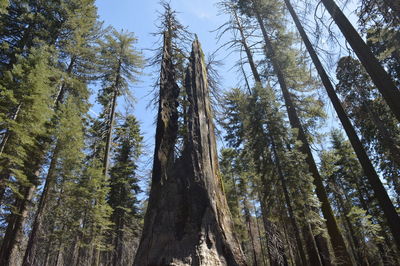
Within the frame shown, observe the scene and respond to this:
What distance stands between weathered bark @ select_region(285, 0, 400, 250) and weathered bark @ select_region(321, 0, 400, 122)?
21 centimetres

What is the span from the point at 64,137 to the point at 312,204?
1294 cm

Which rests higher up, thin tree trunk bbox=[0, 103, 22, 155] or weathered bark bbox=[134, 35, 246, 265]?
thin tree trunk bbox=[0, 103, 22, 155]

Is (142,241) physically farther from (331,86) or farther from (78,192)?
(78,192)

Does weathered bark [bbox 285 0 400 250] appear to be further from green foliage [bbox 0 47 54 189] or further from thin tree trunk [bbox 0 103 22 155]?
thin tree trunk [bbox 0 103 22 155]

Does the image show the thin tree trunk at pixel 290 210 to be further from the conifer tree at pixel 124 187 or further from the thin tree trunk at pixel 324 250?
the conifer tree at pixel 124 187

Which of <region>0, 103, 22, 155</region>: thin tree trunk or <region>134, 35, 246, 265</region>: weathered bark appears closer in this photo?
<region>134, 35, 246, 265</region>: weathered bark

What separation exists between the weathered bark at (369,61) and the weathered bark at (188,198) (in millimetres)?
3968

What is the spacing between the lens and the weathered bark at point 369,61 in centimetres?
506

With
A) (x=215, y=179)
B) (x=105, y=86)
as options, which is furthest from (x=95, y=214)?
(x=215, y=179)

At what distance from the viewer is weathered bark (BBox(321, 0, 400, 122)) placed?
506 centimetres

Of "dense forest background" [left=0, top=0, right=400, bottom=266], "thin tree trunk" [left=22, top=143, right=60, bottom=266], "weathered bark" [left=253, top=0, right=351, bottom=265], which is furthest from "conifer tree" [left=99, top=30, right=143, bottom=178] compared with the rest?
"weathered bark" [left=253, top=0, right=351, bottom=265]

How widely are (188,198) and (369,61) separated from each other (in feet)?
17.5

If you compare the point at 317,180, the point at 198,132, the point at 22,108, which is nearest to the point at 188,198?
the point at 198,132

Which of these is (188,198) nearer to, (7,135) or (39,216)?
(7,135)
